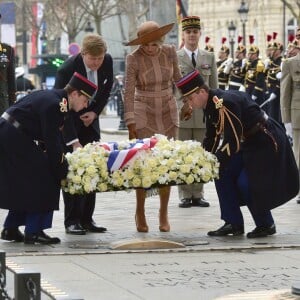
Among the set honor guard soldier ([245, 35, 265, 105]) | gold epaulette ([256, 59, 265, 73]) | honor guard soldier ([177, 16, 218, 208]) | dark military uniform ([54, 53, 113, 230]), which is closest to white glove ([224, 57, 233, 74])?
honor guard soldier ([245, 35, 265, 105])

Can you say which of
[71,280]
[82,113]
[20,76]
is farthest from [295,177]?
[20,76]

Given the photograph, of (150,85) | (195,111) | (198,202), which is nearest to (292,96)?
(195,111)

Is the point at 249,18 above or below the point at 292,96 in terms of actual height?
above

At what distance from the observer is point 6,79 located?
53.1 feet

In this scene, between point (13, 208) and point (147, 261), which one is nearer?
point (147, 261)

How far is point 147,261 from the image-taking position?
11.4 m

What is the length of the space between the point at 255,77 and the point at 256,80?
0.26 m

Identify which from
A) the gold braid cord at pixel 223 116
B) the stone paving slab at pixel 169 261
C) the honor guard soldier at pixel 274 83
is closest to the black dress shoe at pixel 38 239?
the stone paving slab at pixel 169 261

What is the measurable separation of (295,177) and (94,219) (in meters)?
2.54

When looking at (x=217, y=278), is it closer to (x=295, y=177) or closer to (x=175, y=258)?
(x=175, y=258)

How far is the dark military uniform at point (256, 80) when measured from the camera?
102 feet

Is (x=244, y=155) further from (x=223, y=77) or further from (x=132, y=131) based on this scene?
(x=223, y=77)

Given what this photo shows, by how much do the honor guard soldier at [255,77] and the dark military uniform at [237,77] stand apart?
18cm

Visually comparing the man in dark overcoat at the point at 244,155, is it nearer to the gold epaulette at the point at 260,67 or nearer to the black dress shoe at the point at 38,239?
the black dress shoe at the point at 38,239
